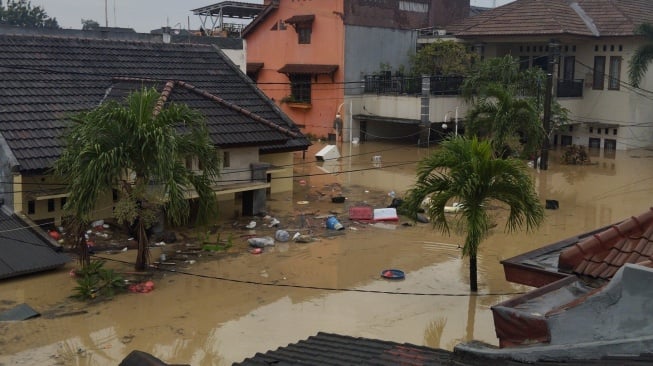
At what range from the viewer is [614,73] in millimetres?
35000

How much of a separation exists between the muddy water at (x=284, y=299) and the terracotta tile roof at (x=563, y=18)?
1514 centimetres

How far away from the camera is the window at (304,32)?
39.2 meters

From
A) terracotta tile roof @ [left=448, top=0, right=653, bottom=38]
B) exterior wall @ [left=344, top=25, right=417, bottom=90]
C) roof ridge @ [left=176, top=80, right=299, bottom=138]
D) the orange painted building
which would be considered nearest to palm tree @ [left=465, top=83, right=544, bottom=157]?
roof ridge @ [left=176, top=80, right=299, bottom=138]

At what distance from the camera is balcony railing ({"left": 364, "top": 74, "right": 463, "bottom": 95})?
34781 mm

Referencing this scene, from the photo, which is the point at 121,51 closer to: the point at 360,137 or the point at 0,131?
the point at 0,131

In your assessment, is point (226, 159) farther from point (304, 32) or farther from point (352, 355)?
point (304, 32)

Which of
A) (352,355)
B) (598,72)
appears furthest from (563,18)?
(352,355)

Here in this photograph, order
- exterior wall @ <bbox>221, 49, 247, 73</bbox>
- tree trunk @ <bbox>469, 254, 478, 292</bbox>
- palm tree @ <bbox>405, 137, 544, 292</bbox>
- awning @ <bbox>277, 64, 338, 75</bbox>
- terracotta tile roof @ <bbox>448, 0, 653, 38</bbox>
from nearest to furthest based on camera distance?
palm tree @ <bbox>405, 137, 544, 292</bbox> → tree trunk @ <bbox>469, 254, 478, 292</bbox> → exterior wall @ <bbox>221, 49, 247, 73</bbox> → terracotta tile roof @ <bbox>448, 0, 653, 38</bbox> → awning @ <bbox>277, 64, 338, 75</bbox>

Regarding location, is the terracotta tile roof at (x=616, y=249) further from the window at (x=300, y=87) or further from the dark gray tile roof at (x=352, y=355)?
the window at (x=300, y=87)

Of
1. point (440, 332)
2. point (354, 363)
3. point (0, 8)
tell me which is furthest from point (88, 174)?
point (0, 8)

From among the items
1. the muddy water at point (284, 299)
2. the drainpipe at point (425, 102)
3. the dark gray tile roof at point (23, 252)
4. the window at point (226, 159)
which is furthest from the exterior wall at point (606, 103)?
the dark gray tile roof at point (23, 252)

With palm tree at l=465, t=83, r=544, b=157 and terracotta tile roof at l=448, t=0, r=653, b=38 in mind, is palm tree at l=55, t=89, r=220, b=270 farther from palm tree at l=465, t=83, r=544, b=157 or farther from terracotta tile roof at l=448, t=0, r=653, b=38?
terracotta tile roof at l=448, t=0, r=653, b=38

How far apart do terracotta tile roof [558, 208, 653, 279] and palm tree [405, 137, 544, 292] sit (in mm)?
5299

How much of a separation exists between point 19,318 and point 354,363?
28.8ft
